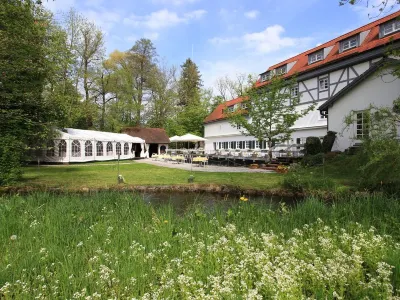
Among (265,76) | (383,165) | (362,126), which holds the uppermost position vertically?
(265,76)

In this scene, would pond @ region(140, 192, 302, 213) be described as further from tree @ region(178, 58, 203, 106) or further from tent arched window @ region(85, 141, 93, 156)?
tree @ region(178, 58, 203, 106)

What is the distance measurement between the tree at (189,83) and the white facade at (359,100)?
35458mm

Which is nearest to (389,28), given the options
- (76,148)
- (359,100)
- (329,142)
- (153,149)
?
(359,100)

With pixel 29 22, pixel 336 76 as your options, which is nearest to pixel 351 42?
pixel 336 76

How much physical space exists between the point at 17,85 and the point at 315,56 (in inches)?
1012

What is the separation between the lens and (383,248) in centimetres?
329

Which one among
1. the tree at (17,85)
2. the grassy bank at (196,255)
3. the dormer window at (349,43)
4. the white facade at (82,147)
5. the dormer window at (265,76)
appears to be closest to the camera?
the grassy bank at (196,255)

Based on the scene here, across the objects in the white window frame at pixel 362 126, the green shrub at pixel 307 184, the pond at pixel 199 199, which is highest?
the white window frame at pixel 362 126

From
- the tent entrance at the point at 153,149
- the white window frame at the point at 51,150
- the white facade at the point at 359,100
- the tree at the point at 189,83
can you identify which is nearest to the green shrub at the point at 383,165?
the white facade at the point at 359,100

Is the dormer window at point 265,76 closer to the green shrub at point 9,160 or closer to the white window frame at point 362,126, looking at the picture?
the white window frame at point 362,126

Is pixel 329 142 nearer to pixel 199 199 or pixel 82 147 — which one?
pixel 199 199

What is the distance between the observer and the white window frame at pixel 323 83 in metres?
24.7

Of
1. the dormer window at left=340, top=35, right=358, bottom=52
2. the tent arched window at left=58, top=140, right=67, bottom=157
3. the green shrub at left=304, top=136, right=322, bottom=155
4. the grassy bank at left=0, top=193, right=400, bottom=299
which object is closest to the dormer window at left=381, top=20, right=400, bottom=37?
the dormer window at left=340, top=35, right=358, bottom=52

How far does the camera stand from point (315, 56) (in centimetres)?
2789
